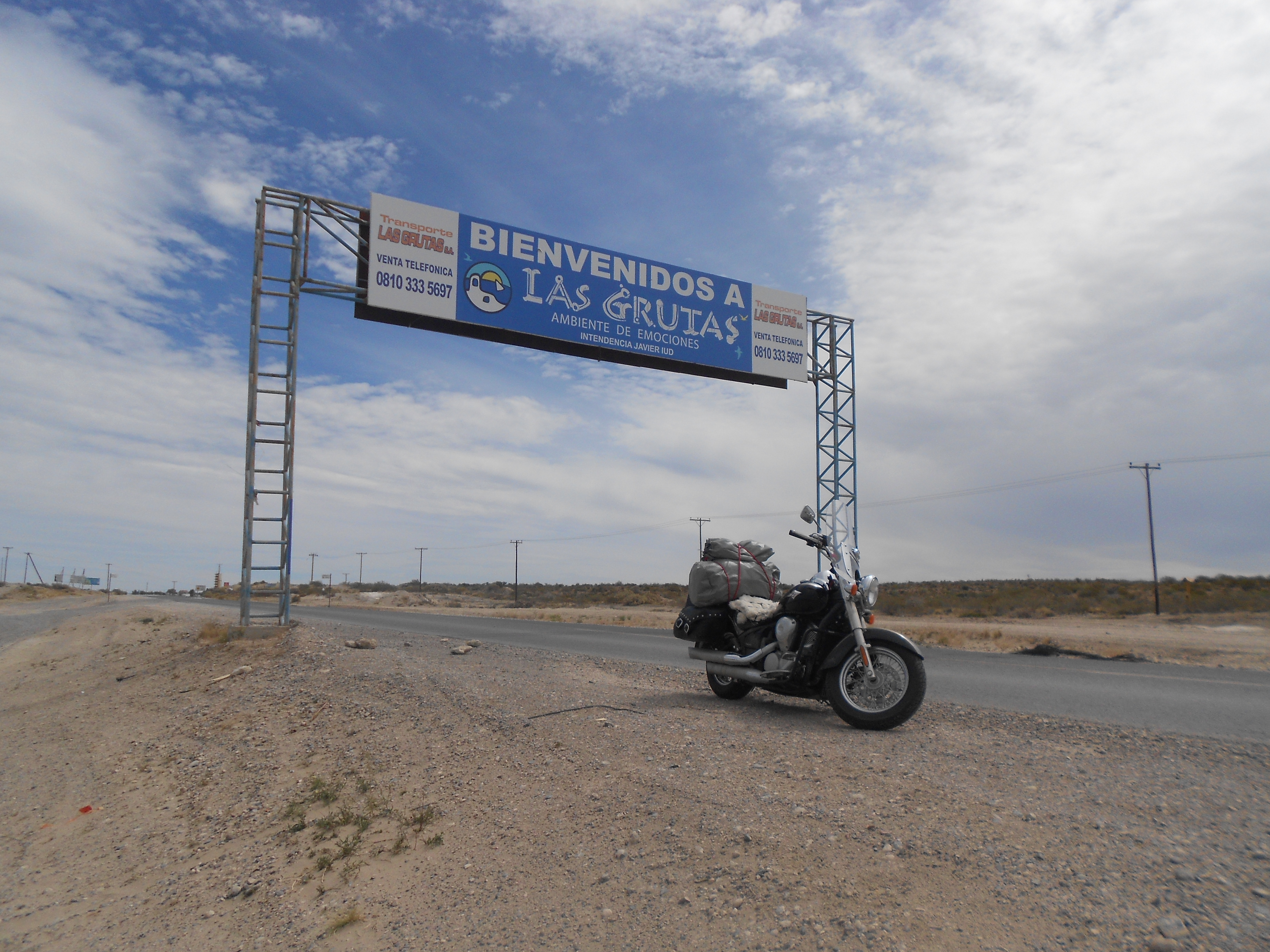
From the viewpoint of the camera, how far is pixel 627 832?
3.96 m

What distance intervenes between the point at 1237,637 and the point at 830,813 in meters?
28.7

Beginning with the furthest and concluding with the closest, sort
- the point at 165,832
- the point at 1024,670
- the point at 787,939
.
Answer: the point at 1024,670
the point at 165,832
the point at 787,939

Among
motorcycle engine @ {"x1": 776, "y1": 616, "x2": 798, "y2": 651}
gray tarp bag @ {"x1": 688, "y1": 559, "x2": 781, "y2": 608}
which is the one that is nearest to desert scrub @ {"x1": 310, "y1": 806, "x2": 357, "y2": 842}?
motorcycle engine @ {"x1": 776, "y1": 616, "x2": 798, "y2": 651}

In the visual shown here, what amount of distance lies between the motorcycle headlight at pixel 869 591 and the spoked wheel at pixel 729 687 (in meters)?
1.61

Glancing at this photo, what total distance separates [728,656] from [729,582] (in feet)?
2.59

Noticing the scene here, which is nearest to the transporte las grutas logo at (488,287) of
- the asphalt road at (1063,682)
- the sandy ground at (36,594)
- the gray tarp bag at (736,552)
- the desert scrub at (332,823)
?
the asphalt road at (1063,682)

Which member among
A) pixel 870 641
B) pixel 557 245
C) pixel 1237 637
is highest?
pixel 557 245

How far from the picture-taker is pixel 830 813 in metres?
3.86

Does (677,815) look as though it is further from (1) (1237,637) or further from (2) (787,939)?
(1) (1237,637)

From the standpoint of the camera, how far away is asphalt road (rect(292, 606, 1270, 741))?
6.94 metres

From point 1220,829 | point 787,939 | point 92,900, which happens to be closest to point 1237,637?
point 1220,829

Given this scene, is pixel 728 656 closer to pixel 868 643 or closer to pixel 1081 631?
pixel 868 643

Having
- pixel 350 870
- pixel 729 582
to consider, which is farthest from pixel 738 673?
pixel 350 870

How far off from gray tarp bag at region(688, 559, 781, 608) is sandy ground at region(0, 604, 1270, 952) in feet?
3.35
